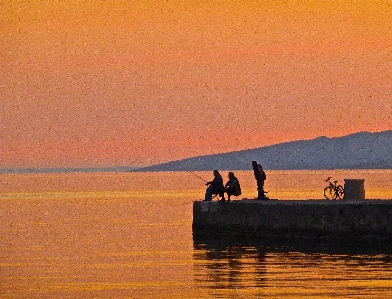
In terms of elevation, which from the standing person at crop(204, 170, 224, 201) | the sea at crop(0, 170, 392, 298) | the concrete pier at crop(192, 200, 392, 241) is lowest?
the sea at crop(0, 170, 392, 298)

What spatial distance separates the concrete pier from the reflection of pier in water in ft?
1.64

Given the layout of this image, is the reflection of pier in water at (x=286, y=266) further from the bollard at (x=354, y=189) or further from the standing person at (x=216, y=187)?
the bollard at (x=354, y=189)

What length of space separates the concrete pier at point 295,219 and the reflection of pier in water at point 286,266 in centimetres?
50

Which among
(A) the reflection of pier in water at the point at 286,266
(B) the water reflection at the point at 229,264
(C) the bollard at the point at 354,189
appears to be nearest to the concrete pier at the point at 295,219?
(A) the reflection of pier in water at the point at 286,266

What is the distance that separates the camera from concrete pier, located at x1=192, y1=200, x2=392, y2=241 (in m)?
40.3

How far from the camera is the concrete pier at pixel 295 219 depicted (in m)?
40.3

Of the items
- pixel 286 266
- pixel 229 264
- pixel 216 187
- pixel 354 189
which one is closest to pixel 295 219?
pixel 354 189

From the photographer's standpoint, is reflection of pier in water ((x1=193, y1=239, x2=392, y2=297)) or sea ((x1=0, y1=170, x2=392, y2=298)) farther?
reflection of pier in water ((x1=193, y1=239, x2=392, y2=297))

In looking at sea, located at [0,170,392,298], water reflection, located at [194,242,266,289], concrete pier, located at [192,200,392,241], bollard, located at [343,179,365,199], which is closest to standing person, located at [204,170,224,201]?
concrete pier, located at [192,200,392,241]

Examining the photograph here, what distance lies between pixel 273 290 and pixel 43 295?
19.6 ft

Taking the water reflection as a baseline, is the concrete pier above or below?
above

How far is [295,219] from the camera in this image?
43.0m

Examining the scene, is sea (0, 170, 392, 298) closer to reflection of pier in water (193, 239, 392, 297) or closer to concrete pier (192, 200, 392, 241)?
reflection of pier in water (193, 239, 392, 297)

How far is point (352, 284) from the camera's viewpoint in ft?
96.4
